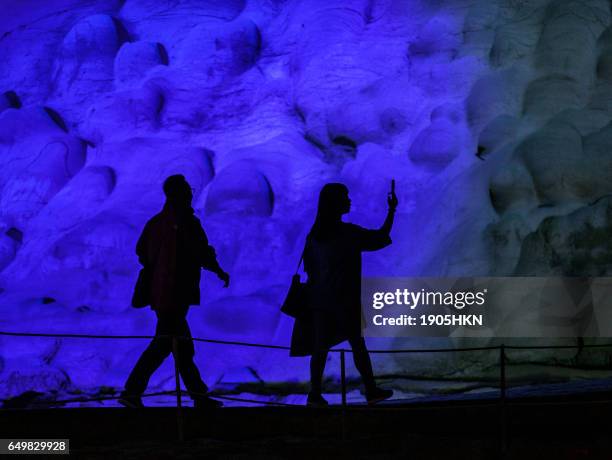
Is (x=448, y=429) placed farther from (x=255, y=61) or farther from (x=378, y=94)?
(x=255, y=61)

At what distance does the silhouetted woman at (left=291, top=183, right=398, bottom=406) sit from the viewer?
557 centimetres

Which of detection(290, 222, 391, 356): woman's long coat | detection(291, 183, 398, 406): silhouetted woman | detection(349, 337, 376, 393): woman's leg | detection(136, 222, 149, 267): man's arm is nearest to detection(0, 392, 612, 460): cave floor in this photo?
detection(349, 337, 376, 393): woman's leg

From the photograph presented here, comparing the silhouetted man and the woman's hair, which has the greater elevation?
the woman's hair

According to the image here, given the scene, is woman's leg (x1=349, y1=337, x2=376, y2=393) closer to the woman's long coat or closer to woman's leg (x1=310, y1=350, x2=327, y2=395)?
the woman's long coat

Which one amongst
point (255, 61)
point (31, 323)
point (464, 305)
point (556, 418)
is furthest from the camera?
point (255, 61)

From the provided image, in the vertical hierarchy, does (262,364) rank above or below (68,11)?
below

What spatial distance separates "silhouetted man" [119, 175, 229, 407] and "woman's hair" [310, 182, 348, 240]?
631 millimetres

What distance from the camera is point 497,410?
5.00 meters

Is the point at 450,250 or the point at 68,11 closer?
the point at 450,250

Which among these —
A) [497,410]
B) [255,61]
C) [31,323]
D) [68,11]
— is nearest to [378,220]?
[255,61]

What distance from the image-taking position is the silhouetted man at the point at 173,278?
5.66m

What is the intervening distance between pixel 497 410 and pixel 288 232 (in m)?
3.78

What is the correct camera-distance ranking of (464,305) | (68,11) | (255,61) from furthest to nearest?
1. (68,11)
2. (255,61)
3. (464,305)

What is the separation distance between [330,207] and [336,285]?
1.44 feet
